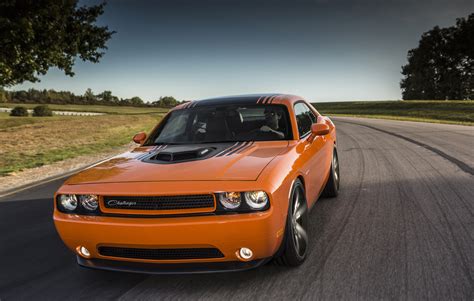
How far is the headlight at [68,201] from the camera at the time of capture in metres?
3.50

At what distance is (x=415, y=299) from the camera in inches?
118

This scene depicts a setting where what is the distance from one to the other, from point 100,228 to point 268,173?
1.29 m

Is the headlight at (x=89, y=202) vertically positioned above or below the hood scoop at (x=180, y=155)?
below

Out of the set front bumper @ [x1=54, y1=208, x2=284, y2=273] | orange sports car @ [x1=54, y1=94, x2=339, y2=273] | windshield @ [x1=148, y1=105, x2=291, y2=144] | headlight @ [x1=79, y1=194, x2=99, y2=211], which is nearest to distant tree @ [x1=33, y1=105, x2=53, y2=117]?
windshield @ [x1=148, y1=105, x2=291, y2=144]

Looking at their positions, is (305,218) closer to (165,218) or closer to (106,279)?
(165,218)

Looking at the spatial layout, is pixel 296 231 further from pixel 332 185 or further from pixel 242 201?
pixel 332 185

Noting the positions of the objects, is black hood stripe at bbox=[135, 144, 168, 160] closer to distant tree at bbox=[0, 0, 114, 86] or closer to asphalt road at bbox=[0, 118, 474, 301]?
asphalt road at bbox=[0, 118, 474, 301]

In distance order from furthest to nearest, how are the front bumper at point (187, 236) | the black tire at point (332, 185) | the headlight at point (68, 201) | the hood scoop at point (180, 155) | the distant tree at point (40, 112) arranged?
the distant tree at point (40, 112) → the black tire at point (332, 185) → the hood scoop at point (180, 155) → the headlight at point (68, 201) → the front bumper at point (187, 236)

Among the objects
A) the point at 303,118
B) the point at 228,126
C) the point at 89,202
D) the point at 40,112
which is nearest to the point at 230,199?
the point at 89,202

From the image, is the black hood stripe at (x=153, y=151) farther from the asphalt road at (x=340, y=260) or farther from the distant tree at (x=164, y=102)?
the distant tree at (x=164, y=102)

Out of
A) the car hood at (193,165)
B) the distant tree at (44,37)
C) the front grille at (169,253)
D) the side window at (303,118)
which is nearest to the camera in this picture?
the front grille at (169,253)

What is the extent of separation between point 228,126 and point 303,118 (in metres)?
1.11

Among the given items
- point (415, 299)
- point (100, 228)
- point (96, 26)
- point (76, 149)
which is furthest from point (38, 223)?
point (96, 26)

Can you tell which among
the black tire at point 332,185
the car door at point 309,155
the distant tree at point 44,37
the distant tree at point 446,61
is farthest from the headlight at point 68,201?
the distant tree at point 446,61
